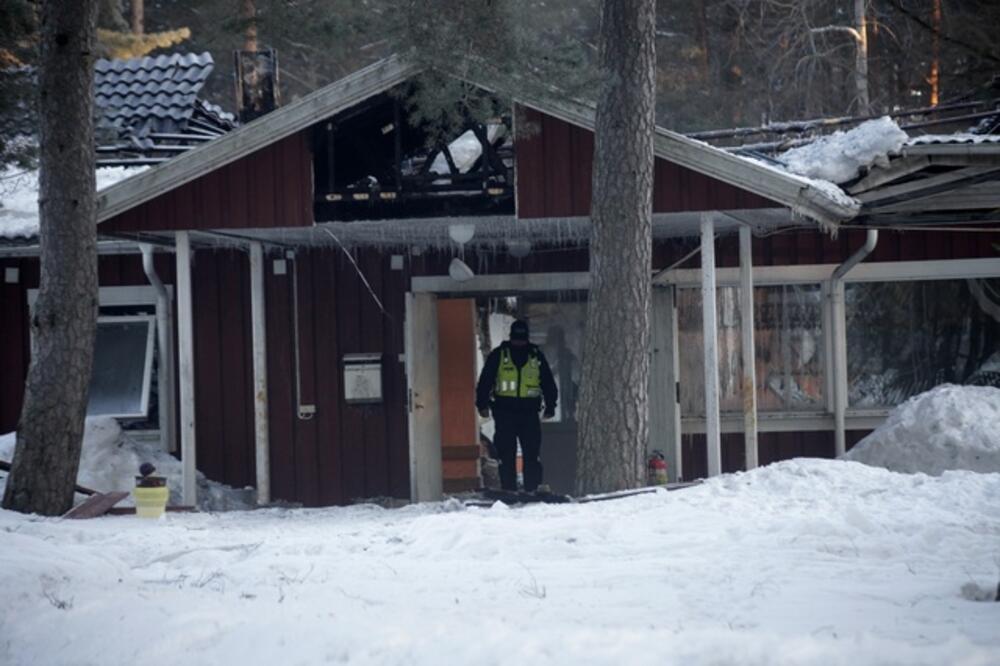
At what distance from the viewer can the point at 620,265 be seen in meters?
10.4

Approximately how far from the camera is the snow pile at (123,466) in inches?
510

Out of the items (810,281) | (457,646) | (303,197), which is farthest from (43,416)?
(810,281)

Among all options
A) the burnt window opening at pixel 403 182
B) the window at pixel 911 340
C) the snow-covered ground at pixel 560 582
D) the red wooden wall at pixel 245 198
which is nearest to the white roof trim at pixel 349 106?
the red wooden wall at pixel 245 198

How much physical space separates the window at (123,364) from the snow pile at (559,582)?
3.96 metres

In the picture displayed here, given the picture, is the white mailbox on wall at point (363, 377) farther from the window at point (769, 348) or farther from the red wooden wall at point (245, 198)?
the window at point (769, 348)

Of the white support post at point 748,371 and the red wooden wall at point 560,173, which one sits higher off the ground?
the red wooden wall at point 560,173

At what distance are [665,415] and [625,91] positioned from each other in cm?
455

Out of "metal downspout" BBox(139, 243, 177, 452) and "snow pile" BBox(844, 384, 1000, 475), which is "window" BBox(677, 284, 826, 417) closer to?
"snow pile" BBox(844, 384, 1000, 475)

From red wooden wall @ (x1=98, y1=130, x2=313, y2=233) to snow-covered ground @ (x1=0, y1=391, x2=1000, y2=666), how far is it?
9.24 feet

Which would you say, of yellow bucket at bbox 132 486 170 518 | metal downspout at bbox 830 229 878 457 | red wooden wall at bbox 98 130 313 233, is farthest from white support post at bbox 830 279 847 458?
yellow bucket at bbox 132 486 170 518

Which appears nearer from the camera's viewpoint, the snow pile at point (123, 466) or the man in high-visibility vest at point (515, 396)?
the man in high-visibility vest at point (515, 396)

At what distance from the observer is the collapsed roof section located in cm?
1595

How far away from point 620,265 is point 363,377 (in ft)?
15.0

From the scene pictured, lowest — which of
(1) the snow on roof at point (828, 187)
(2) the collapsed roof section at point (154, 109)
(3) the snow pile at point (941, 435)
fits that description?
(3) the snow pile at point (941, 435)
